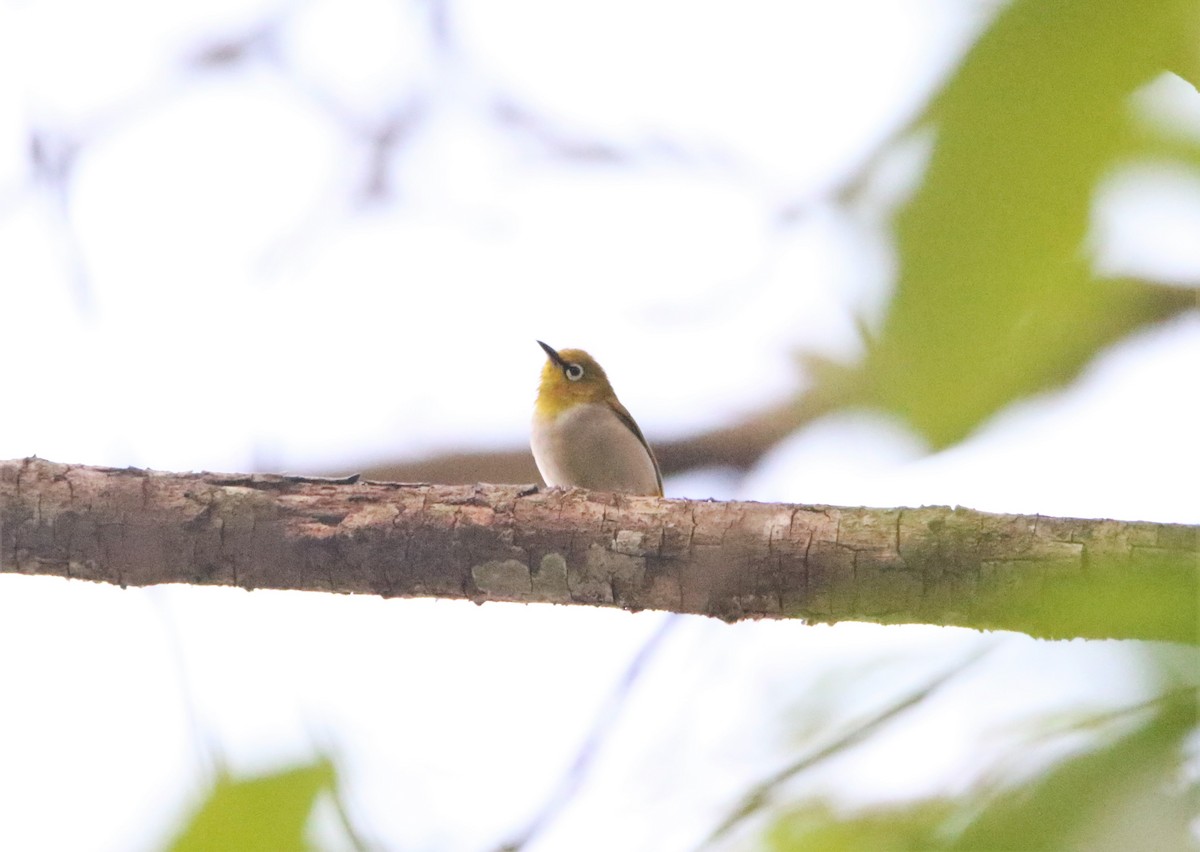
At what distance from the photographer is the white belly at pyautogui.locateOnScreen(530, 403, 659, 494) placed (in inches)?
210

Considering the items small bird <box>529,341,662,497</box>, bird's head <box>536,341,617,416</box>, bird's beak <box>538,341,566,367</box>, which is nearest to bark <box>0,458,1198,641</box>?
small bird <box>529,341,662,497</box>

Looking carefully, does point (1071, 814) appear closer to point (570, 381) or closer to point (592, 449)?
point (592, 449)

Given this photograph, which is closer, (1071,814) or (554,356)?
(1071,814)

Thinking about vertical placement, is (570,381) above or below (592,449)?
above

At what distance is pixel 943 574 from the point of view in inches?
85.4

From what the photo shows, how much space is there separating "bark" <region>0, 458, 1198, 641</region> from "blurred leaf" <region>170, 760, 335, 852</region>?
5.94 ft

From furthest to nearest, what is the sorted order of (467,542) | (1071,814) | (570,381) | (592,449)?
(570,381) < (592,449) < (467,542) < (1071,814)

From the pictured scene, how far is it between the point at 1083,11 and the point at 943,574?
179cm

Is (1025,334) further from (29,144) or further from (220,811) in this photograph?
(29,144)

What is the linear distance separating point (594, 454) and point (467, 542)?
8.64ft

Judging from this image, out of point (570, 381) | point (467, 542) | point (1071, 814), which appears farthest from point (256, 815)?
point (570, 381)

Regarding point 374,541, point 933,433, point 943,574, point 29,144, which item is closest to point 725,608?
point 943,574

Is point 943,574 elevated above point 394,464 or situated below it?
below

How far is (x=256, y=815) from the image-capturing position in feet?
1.76
